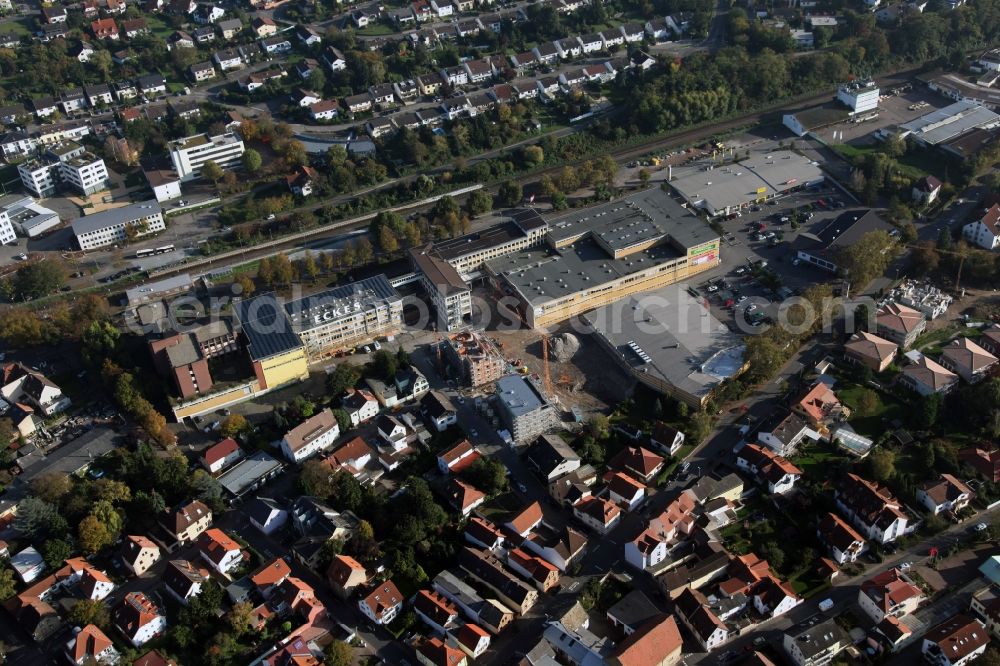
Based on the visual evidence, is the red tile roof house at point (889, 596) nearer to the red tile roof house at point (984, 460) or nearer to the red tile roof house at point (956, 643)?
the red tile roof house at point (956, 643)

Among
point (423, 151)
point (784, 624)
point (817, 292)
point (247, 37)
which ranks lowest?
point (784, 624)

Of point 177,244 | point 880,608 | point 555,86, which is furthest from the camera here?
point 555,86

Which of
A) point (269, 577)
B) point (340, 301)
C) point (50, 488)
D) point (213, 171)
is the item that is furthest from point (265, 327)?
point (213, 171)

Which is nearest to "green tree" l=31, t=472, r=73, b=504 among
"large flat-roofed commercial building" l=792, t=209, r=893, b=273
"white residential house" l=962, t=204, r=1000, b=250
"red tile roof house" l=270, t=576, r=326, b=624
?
"red tile roof house" l=270, t=576, r=326, b=624

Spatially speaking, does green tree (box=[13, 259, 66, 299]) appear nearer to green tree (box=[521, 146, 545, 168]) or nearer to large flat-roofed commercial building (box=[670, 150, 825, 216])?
green tree (box=[521, 146, 545, 168])

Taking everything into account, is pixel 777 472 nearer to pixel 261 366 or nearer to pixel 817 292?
pixel 817 292

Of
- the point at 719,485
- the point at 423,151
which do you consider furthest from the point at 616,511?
the point at 423,151
